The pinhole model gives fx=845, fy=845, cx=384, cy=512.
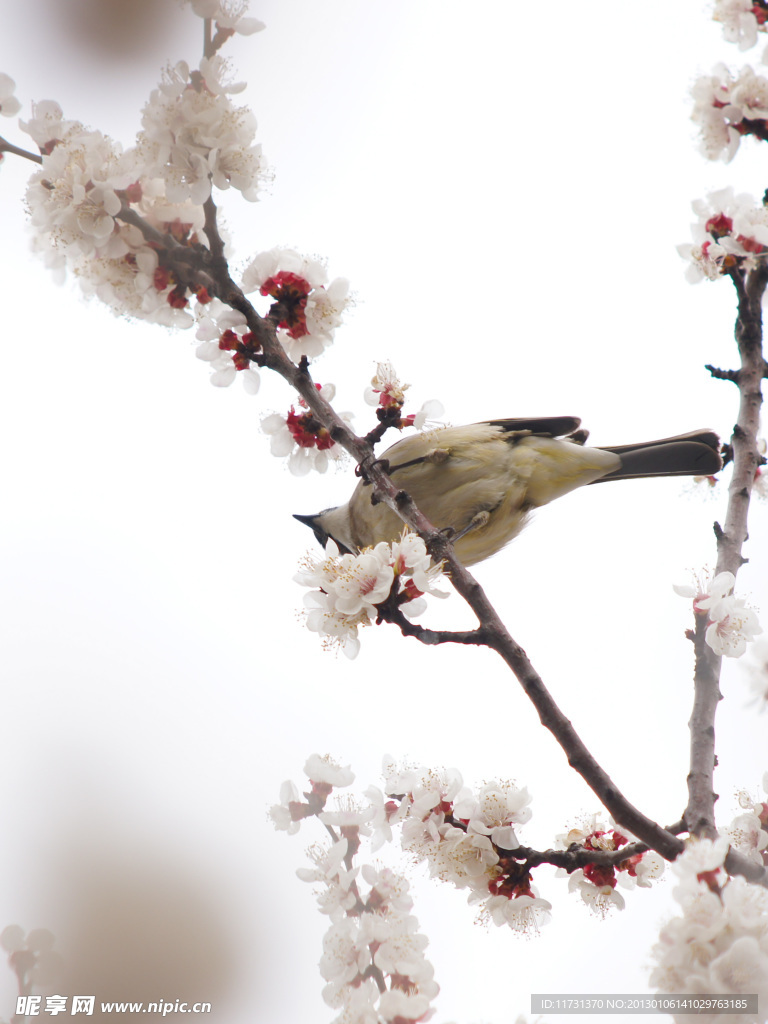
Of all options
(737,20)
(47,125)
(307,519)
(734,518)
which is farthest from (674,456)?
(47,125)

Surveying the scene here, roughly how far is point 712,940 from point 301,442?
89.3 inches

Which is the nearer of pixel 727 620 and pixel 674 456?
pixel 727 620

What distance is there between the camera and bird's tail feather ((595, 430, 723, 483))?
15.1 ft

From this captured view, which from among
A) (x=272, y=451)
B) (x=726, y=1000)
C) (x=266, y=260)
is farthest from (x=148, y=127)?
(x=726, y=1000)

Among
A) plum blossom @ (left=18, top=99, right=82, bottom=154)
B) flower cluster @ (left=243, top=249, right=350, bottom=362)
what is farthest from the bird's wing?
plum blossom @ (left=18, top=99, right=82, bottom=154)

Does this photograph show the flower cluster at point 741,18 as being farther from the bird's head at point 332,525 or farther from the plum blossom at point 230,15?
the bird's head at point 332,525

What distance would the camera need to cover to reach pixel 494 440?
4.73m

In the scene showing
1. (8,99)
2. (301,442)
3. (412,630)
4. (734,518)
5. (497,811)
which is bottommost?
(497,811)

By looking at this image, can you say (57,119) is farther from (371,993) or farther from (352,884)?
(371,993)

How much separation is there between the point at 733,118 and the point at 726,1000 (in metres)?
3.51

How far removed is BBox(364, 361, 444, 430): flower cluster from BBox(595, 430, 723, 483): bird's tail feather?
6.32ft

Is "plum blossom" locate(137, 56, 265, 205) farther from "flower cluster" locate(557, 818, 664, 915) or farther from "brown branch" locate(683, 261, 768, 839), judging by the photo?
"flower cluster" locate(557, 818, 664, 915)

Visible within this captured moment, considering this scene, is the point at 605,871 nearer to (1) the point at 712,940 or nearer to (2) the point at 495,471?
(1) the point at 712,940

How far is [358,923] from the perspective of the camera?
2.69m
